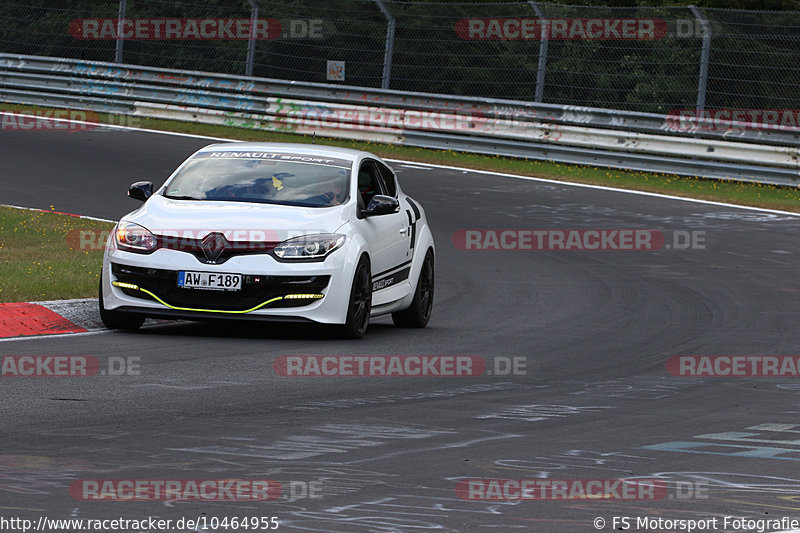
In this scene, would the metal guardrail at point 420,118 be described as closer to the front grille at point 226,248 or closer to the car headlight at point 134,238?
the front grille at point 226,248

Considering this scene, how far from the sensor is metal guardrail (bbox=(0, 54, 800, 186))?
2378 cm

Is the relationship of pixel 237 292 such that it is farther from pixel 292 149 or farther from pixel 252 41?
pixel 252 41

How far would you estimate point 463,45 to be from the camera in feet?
89.2

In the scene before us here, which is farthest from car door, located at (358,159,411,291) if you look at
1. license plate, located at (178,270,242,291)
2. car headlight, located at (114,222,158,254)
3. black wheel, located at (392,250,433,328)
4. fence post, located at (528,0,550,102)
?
fence post, located at (528,0,550,102)

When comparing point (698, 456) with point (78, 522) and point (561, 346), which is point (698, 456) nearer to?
point (78, 522)

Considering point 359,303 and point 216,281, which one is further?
point 359,303

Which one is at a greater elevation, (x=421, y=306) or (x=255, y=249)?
(x=255, y=249)

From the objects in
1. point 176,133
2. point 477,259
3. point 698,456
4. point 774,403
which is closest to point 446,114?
point 176,133

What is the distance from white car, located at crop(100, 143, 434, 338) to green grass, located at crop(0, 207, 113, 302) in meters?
1.09

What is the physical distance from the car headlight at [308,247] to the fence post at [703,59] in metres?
14.6

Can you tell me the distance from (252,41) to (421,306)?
17523 mm

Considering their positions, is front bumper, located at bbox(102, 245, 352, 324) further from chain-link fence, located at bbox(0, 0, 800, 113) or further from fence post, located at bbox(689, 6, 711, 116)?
fence post, located at bbox(689, 6, 711, 116)

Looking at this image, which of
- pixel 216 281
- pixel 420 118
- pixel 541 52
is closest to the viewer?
pixel 216 281

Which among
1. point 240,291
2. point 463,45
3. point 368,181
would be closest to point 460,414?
point 240,291
